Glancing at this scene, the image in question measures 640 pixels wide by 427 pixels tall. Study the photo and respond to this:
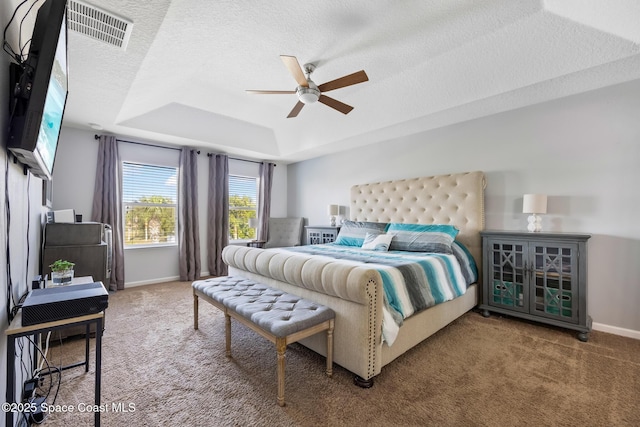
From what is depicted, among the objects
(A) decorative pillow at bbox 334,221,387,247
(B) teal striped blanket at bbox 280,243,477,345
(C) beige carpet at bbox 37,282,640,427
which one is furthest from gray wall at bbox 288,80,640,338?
(A) decorative pillow at bbox 334,221,387,247

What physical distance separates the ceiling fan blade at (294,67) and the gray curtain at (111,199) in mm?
3536

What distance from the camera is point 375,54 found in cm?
276

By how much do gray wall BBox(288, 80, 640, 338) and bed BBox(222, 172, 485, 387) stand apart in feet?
0.95

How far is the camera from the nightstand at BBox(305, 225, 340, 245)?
16.2ft

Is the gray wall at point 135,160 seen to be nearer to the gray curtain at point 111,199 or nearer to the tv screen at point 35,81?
the gray curtain at point 111,199

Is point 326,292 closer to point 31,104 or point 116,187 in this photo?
point 31,104

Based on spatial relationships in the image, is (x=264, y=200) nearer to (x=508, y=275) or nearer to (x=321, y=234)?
(x=321, y=234)

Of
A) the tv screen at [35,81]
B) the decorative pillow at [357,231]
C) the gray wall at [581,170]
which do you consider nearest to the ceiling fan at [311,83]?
the tv screen at [35,81]

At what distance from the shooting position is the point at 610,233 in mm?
2758

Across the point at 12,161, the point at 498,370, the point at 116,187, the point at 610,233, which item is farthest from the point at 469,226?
the point at 116,187

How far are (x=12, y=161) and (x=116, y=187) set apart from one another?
11.1 ft

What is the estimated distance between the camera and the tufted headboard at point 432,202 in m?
3.48

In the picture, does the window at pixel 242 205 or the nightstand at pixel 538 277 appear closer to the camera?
the nightstand at pixel 538 277

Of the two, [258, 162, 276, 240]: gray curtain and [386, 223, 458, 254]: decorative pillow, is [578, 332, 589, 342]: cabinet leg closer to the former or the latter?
[386, 223, 458, 254]: decorative pillow
